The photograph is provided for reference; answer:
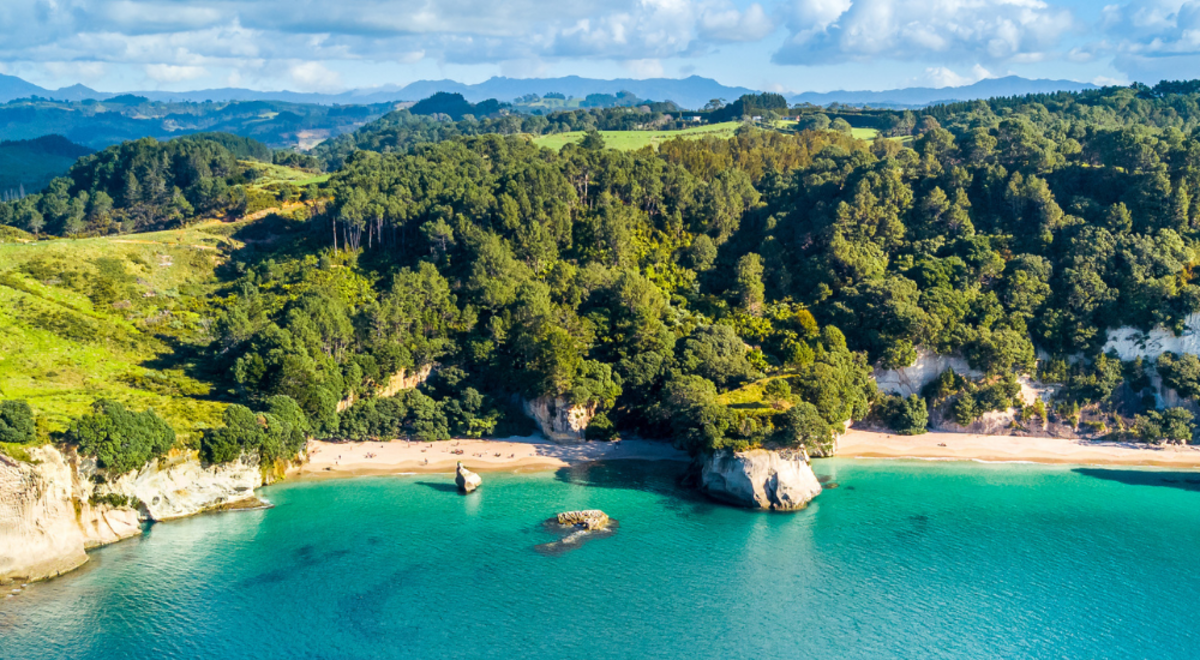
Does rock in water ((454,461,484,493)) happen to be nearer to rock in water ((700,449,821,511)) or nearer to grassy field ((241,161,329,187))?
rock in water ((700,449,821,511))

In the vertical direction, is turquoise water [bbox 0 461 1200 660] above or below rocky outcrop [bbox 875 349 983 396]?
below

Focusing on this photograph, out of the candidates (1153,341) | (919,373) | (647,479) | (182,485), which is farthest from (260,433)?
(1153,341)

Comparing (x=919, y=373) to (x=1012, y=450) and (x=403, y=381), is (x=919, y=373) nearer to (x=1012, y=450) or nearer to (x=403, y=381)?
(x=1012, y=450)

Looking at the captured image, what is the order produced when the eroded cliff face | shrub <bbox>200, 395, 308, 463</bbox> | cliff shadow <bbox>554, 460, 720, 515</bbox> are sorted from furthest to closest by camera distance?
cliff shadow <bbox>554, 460, 720, 515</bbox> → shrub <bbox>200, 395, 308, 463</bbox> → the eroded cliff face

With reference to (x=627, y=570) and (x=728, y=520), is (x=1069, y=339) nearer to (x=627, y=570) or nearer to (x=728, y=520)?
(x=728, y=520)

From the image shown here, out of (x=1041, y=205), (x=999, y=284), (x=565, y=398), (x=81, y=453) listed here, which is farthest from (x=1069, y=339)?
(x=81, y=453)

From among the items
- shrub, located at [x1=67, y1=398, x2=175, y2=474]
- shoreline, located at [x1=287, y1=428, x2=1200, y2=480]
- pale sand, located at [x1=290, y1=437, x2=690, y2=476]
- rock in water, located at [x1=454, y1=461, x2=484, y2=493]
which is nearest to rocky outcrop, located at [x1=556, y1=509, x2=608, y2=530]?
rock in water, located at [x1=454, y1=461, x2=484, y2=493]
